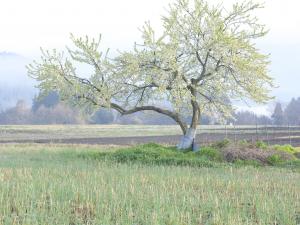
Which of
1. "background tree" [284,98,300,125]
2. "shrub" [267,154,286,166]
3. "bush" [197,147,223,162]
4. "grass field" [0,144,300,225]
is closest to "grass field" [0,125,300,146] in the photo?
"bush" [197,147,223,162]

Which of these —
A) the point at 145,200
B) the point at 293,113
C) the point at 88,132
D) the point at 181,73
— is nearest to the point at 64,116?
the point at 88,132

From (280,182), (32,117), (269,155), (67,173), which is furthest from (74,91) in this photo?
(32,117)

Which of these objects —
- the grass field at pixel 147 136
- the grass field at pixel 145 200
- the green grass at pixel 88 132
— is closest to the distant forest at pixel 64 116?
the green grass at pixel 88 132

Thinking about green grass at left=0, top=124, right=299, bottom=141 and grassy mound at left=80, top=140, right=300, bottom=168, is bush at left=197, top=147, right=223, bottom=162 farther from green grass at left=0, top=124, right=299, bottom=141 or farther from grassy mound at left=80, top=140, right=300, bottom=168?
green grass at left=0, top=124, right=299, bottom=141

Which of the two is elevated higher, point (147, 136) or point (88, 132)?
point (88, 132)

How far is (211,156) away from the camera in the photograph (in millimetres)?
26516

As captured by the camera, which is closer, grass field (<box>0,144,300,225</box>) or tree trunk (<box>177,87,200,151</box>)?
grass field (<box>0,144,300,225</box>)

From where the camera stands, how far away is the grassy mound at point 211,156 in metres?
24.4

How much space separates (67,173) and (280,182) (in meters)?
7.07

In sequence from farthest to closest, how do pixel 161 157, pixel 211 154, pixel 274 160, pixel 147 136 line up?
pixel 147 136
pixel 211 154
pixel 161 157
pixel 274 160

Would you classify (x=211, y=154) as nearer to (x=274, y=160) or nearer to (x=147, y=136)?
(x=274, y=160)

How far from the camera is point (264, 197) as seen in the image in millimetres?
12875

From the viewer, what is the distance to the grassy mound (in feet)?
80.2

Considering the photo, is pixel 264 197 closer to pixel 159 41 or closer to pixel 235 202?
pixel 235 202
